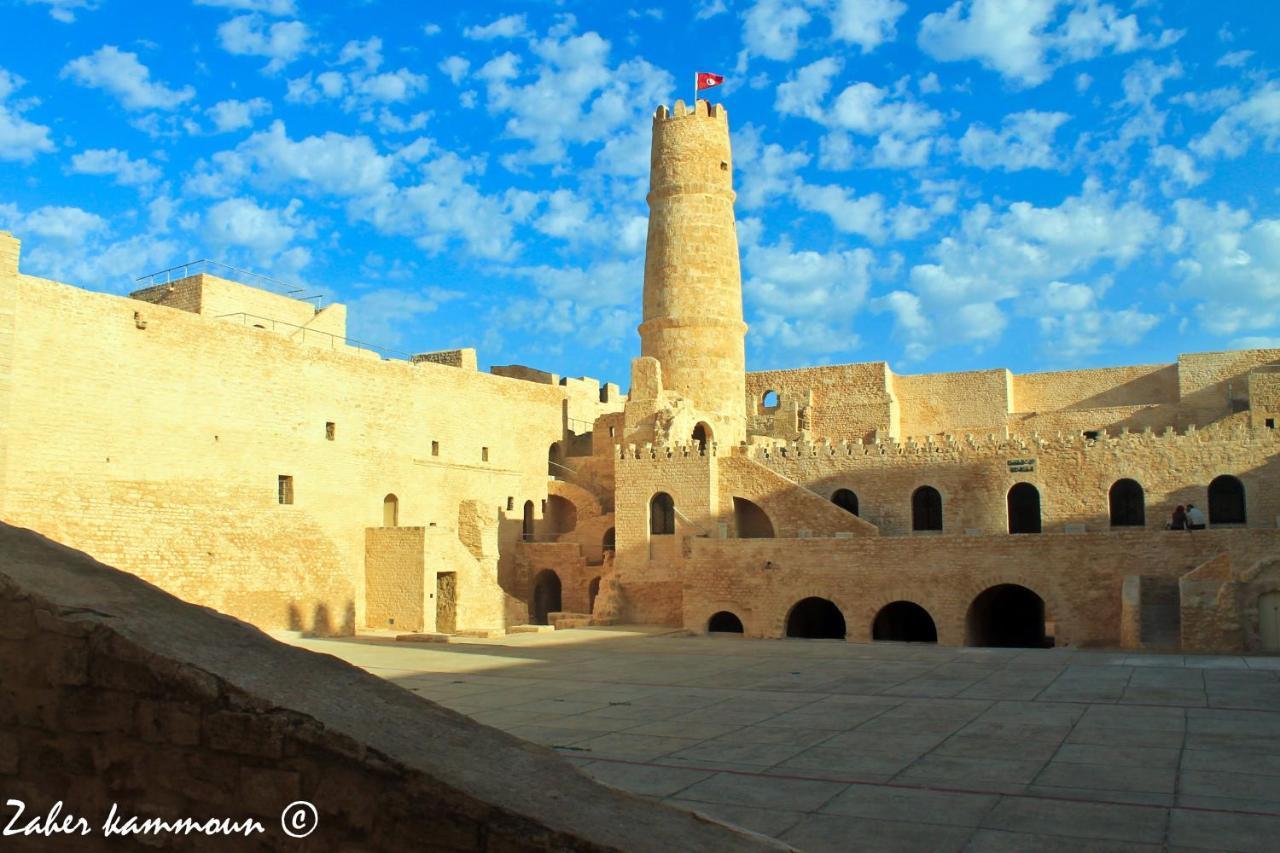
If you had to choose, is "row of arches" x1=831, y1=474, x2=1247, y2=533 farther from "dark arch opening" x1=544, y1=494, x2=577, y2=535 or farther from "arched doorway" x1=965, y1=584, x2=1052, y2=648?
"dark arch opening" x1=544, y1=494, x2=577, y2=535

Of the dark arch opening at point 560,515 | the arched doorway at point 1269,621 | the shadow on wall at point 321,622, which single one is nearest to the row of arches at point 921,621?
the arched doorway at point 1269,621

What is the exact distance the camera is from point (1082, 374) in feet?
107

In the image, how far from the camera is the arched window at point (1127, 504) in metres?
24.0

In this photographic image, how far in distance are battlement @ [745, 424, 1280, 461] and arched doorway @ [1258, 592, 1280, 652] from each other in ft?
26.7

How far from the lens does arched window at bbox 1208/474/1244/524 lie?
75.8 ft

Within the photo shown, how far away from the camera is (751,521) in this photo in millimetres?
27609

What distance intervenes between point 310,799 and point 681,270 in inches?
1095

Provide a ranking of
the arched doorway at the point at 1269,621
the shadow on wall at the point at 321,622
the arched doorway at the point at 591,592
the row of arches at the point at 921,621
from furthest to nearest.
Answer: the arched doorway at the point at 591,592 < the row of arches at the point at 921,621 < the shadow on wall at the point at 321,622 < the arched doorway at the point at 1269,621

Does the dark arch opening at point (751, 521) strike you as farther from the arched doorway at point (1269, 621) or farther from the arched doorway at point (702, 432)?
the arched doorway at point (1269, 621)

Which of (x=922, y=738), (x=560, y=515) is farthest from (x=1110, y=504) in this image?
(x=922, y=738)

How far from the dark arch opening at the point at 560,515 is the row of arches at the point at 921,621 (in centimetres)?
953

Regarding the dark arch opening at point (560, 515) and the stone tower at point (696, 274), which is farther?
the dark arch opening at point (560, 515)

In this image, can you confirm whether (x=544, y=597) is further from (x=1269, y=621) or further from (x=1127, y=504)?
(x=1269, y=621)

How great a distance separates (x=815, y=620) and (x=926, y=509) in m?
4.06
